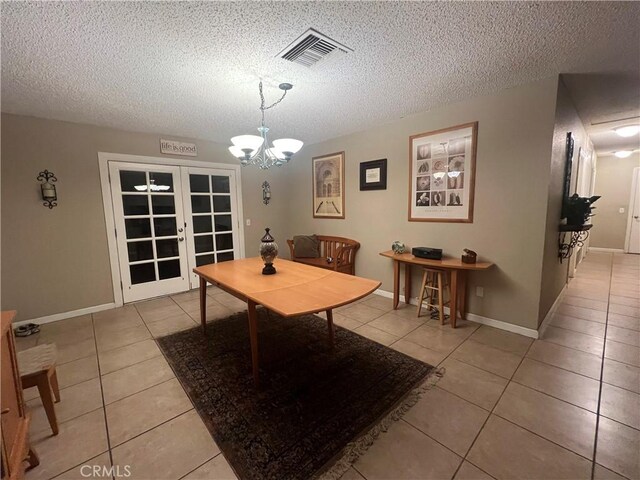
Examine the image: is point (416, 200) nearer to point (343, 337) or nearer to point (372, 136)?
point (372, 136)

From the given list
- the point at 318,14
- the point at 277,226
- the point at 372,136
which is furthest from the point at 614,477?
the point at 277,226

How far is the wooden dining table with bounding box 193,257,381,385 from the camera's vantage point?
1.68 meters

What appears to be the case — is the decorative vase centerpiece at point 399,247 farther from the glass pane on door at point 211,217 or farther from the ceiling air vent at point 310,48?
the glass pane on door at point 211,217

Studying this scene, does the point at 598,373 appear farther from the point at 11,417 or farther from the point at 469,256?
the point at 11,417

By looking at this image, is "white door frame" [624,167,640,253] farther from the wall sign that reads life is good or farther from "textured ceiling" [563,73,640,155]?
the wall sign that reads life is good

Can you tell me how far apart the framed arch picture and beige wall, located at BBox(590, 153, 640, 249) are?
7007 millimetres

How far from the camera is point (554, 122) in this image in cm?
237

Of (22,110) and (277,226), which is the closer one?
(22,110)

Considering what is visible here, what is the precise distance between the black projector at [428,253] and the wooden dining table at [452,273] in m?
0.04

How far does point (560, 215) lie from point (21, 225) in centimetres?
601

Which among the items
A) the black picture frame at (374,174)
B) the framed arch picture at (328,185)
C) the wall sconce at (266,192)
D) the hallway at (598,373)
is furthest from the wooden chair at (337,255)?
the hallway at (598,373)

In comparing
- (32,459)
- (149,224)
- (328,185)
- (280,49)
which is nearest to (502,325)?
(328,185)

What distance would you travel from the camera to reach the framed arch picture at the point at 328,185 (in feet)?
14.0

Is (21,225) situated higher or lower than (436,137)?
lower
